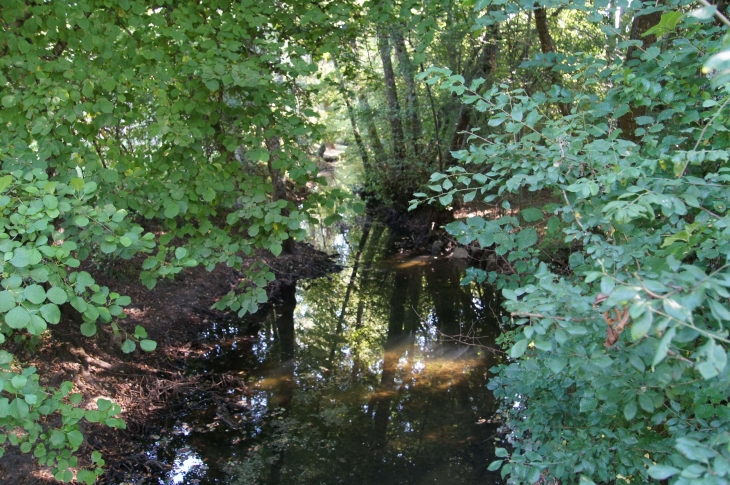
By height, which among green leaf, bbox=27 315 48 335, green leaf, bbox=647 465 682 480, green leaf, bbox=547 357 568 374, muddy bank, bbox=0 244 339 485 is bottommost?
muddy bank, bbox=0 244 339 485

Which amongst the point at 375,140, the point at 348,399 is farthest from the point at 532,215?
the point at 375,140

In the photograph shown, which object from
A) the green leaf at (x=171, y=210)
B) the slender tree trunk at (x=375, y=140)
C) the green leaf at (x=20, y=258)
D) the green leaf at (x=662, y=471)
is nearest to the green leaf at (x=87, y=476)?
the green leaf at (x=20, y=258)

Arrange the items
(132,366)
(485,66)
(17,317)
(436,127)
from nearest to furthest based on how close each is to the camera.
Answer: (17,317)
(132,366)
(485,66)
(436,127)

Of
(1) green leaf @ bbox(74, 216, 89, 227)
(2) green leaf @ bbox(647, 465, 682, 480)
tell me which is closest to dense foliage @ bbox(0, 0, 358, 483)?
(1) green leaf @ bbox(74, 216, 89, 227)

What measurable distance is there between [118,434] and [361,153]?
37.6 feet

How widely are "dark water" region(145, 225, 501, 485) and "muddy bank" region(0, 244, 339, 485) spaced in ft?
0.83

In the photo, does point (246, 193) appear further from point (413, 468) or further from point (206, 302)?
point (206, 302)

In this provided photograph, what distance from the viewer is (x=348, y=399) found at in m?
6.39

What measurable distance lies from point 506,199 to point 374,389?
14.7ft

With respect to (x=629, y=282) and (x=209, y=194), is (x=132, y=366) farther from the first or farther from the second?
(x=629, y=282)

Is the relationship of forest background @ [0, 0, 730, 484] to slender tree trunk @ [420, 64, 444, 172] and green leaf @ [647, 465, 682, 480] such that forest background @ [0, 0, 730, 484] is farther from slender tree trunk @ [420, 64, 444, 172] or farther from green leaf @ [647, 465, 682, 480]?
slender tree trunk @ [420, 64, 444, 172]

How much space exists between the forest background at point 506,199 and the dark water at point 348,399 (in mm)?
1869

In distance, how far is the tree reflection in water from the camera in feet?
16.9

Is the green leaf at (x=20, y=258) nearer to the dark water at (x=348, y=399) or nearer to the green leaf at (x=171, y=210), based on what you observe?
the green leaf at (x=171, y=210)
